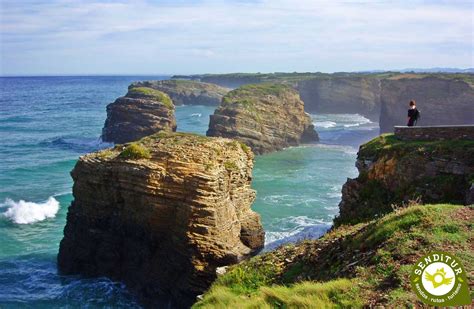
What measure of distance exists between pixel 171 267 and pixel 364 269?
47.7ft

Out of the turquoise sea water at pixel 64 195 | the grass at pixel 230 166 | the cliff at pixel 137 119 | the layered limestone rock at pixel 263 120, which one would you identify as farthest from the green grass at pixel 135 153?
the cliff at pixel 137 119

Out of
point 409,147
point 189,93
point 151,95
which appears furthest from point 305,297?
point 189,93

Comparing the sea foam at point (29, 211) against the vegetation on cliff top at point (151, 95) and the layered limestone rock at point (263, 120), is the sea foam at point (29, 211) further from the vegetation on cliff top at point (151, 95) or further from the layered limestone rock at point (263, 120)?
the vegetation on cliff top at point (151, 95)

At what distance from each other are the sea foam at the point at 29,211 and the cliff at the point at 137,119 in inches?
Result: 1202

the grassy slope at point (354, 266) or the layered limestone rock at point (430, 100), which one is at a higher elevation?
the layered limestone rock at point (430, 100)

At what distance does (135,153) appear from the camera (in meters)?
24.5

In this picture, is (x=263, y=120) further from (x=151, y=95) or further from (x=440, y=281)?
(x=440, y=281)

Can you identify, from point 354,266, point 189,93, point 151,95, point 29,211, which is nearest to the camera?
point 354,266

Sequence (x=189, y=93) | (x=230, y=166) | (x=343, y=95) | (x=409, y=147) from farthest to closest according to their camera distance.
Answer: (x=189, y=93) → (x=343, y=95) → (x=230, y=166) → (x=409, y=147)

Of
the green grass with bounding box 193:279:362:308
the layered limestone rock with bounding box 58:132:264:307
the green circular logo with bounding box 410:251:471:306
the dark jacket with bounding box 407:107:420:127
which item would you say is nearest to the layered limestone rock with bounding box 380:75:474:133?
the dark jacket with bounding box 407:107:420:127

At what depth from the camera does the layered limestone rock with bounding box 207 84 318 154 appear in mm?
68438

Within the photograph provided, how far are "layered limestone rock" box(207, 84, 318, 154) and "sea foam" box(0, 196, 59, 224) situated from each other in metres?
33.3

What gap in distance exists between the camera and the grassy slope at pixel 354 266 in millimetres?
9438

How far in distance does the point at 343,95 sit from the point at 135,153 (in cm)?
10701
